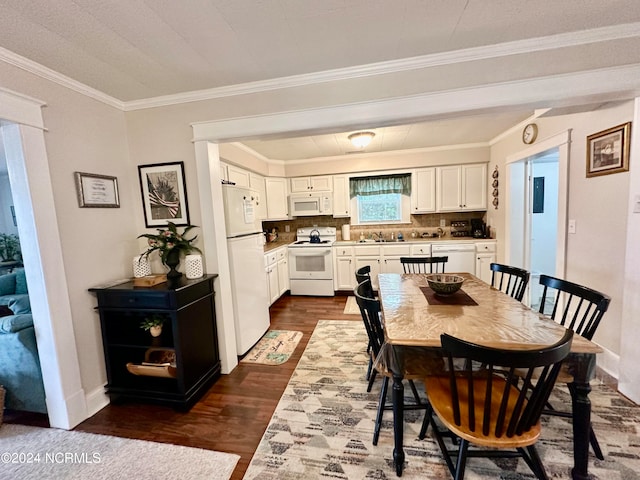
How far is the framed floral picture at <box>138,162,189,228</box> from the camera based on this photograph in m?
2.44

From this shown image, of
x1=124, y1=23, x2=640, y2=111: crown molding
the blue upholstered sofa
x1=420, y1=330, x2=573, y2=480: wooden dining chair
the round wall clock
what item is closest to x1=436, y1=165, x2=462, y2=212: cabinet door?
the round wall clock

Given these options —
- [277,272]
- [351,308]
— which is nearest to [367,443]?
[351,308]

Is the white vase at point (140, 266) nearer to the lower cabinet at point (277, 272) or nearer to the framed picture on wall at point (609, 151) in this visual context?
the lower cabinet at point (277, 272)

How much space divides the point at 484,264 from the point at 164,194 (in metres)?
4.50

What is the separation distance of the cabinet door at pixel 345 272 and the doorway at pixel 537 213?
2325mm

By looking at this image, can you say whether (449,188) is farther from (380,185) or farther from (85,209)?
(85,209)

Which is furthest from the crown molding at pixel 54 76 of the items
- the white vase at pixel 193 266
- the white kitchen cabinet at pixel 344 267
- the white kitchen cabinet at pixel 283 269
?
the white kitchen cabinet at pixel 344 267

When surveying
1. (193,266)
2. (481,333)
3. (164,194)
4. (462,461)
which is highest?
(164,194)

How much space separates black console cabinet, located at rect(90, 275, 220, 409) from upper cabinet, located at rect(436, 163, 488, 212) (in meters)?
3.99

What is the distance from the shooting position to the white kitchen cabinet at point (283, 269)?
453 centimetres

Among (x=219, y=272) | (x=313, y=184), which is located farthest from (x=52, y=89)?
(x=313, y=184)

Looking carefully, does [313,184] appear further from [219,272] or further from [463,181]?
[219,272]

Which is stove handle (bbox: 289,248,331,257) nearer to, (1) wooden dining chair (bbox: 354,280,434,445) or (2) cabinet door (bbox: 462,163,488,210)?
(2) cabinet door (bbox: 462,163,488,210)

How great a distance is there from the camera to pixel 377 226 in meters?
5.17
